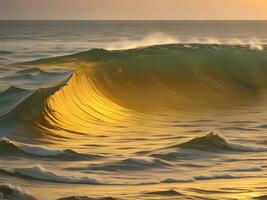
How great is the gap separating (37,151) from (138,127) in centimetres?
325

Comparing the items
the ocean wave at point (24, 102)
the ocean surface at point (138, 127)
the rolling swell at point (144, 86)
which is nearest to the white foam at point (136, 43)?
the rolling swell at point (144, 86)

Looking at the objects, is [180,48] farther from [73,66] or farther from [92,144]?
[92,144]

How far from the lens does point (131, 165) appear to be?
9.52 meters

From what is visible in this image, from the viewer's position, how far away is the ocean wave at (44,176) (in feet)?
27.7

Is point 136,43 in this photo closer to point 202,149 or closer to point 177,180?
point 202,149

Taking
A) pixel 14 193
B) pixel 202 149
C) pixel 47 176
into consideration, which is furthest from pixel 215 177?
pixel 14 193

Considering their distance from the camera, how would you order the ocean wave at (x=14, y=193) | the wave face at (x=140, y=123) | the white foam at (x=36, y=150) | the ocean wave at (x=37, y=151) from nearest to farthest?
1. the ocean wave at (x=14, y=193)
2. the wave face at (x=140, y=123)
3. the ocean wave at (x=37, y=151)
4. the white foam at (x=36, y=150)

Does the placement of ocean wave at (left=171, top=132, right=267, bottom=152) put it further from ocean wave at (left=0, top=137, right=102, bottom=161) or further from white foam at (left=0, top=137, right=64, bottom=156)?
white foam at (left=0, top=137, right=64, bottom=156)

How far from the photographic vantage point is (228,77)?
21844 millimetres

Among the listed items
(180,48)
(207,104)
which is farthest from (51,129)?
(180,48)

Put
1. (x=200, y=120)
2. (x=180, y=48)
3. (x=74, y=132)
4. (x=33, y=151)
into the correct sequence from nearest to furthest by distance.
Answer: (x=33, y=151) < (x=74, y=132) < (x=200, y=120) < (x=180, y=48)

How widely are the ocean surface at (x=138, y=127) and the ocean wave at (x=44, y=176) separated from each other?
1cm

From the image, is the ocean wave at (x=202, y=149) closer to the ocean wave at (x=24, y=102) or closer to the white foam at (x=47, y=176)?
the white foam at (x=47, y=176)

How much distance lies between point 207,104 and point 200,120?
3.12 metres
